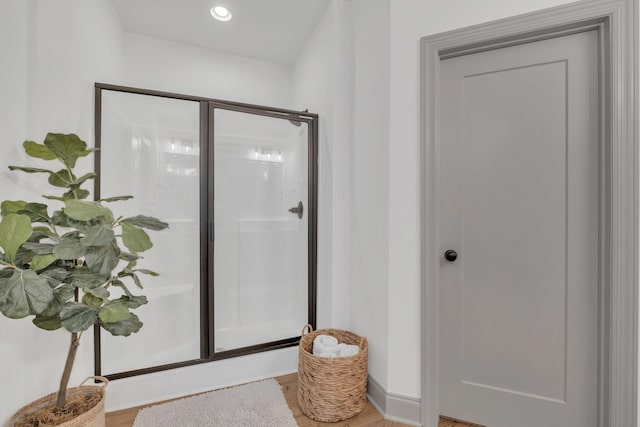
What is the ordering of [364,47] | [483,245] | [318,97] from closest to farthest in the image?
[483,245] < [364,47] < [318,97]

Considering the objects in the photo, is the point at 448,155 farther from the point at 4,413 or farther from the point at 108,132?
the point at 4,413

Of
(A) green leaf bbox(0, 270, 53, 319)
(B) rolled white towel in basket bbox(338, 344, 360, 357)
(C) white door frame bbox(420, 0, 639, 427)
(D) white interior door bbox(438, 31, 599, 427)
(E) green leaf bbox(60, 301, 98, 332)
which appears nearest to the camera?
(A) green leaf bbox(0, 270, 53, 319)

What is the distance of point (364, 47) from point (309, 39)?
909 millimetres

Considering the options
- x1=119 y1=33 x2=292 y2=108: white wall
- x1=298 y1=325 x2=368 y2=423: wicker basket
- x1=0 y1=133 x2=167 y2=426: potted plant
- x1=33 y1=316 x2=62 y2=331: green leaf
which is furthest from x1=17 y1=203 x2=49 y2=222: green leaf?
x1=119 y1=33 x2=292 y2=108: white wall

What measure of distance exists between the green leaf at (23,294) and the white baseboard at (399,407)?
60.7 inches

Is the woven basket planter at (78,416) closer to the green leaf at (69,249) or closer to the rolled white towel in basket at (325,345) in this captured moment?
the green leaf at (69,249)

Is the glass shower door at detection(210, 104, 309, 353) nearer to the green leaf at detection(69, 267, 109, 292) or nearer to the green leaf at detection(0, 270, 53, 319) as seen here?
the green leaf at detection(69, 267, 109, 292)

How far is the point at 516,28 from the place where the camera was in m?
1.34

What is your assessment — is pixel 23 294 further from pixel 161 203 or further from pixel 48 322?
pixel 161 203

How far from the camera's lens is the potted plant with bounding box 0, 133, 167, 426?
33.8 inches

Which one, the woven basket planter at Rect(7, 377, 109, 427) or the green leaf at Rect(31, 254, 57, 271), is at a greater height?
the green leaf at Rect(31, 254, 57, 271)

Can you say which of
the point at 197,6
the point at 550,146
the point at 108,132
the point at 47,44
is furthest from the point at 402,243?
the point at 197,6

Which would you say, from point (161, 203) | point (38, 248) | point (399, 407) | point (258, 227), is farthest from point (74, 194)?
point (399, 407)

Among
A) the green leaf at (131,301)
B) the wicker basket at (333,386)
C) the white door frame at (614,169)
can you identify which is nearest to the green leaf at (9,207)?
the green leaf at (131,301)
